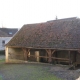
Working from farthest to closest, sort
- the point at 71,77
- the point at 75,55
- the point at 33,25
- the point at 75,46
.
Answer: the point at 33,25
the point at 75,55
the point at 75,46
the point at 71,77

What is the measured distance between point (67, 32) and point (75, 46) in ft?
11.6

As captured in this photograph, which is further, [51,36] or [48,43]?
[51,36]

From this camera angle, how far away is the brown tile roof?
22005mm

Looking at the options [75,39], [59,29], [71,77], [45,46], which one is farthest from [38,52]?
[71,77]

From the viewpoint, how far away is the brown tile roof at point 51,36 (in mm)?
22005

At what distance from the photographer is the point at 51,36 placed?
2462 cm

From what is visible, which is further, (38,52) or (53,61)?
(38,52)

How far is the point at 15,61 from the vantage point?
87.3ft

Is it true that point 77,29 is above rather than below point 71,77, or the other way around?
above

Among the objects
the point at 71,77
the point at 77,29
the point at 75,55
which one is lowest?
the point at 71,77

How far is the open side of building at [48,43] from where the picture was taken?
22078mm

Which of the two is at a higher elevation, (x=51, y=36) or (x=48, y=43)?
(x=51, y=36)

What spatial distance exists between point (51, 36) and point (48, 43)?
1.50 metres

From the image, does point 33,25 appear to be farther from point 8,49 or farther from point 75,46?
point 75,46
